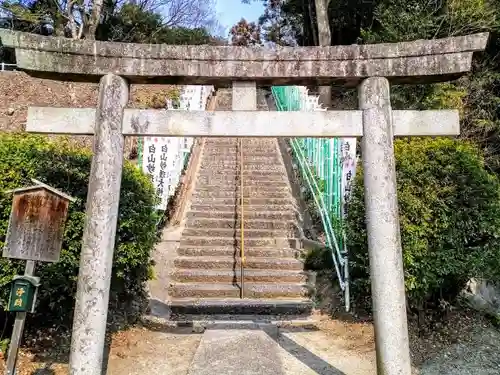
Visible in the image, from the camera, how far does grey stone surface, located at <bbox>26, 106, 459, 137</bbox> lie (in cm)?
427

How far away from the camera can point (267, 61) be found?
4.34m

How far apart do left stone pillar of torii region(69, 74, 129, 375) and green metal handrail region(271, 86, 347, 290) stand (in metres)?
3.60

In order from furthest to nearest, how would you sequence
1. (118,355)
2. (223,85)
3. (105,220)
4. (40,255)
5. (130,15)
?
(130,15)
(118,355)
(223,85)
(105,220)
(40,255)

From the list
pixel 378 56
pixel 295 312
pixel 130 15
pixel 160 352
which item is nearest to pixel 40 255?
pixel 160 352

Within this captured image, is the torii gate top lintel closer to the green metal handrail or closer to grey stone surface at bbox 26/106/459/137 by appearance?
grey stone surface at bbox 26/106/459/137

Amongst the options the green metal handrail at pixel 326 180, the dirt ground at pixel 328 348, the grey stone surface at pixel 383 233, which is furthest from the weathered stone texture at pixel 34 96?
the grey stone surface at pixel 383 233

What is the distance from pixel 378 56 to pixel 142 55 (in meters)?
2.23

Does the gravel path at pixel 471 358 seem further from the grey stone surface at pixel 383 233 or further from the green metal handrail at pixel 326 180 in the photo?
the green metal handrail at pixel 326 180

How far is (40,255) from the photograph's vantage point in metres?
3.84

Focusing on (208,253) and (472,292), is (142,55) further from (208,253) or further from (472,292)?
(472,292)

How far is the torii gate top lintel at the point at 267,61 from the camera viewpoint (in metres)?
4.27

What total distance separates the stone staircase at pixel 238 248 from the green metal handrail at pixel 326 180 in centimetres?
64

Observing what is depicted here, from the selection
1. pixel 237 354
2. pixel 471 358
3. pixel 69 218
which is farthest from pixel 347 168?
pixel 69 218

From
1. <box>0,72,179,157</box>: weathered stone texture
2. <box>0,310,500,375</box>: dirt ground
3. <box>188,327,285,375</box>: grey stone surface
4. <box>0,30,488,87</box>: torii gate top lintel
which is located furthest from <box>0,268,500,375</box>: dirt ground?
<box>0,72,179,157</box>: weathered stone texture
